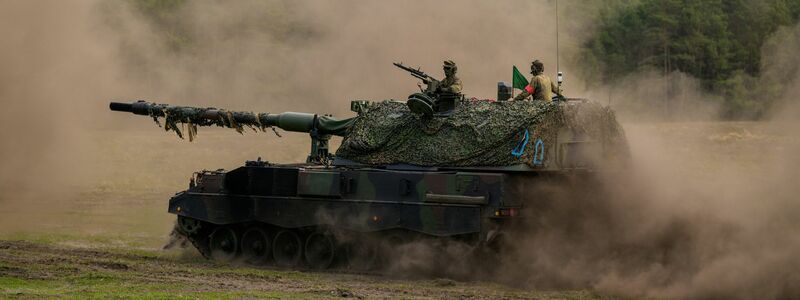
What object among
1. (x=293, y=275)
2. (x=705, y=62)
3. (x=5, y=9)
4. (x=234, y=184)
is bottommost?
(x=293, y=275)

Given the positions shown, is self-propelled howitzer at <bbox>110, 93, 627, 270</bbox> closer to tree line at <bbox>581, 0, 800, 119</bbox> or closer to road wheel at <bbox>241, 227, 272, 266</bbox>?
road wheel at <bbox>241, 227, 272, 266</bbox>

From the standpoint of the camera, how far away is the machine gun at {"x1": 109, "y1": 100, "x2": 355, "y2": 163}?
81.6 ft

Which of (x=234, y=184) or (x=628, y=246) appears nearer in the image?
(x=628, y=246)

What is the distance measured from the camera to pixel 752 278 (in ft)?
57.8

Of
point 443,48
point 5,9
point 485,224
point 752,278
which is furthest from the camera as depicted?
point 443,48

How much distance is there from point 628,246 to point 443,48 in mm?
16121

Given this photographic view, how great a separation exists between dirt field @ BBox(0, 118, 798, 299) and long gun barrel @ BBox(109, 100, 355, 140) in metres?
2.68

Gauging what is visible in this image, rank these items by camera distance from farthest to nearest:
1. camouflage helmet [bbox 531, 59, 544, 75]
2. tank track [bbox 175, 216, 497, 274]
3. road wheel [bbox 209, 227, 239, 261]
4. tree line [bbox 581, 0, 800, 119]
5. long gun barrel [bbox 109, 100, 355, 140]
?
tree line [bbox 581, 0, 800, 119]
long gun barrel [bbox 109, 100, 355, 140]
road wheel [bbox 209, 227, 239, 261]
camouflage helmet [bbox 531, 59, 544, 75]
tank track [bbox 175, 216, 497, 274]

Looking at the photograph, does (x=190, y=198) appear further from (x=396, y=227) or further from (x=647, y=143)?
(x=647, y=143)

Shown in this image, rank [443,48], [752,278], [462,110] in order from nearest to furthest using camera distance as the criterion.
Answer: [752,278] < [462,110] < [443,48]

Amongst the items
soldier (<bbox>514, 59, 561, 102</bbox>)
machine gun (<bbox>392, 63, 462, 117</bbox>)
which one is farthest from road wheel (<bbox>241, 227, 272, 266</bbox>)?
soldier (<bbox>514, 59, 561, 102</bbox>)

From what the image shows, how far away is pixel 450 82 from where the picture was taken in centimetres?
2294

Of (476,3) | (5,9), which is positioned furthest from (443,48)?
(5,9)

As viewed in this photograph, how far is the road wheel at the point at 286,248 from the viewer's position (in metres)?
23.4
